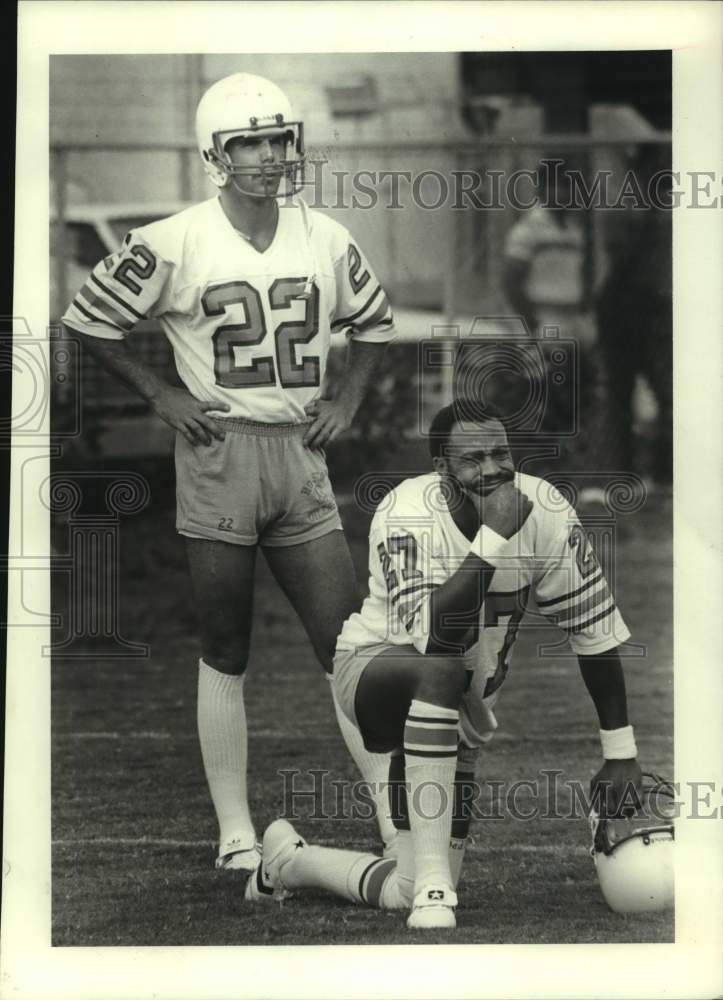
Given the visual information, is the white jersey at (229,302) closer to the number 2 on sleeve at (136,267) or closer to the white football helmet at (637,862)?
the number 2 on sleeve at (136,267)

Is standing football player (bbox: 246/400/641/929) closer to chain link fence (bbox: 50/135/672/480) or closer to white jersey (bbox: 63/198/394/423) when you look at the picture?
white jersey (bbox: 63/198/394/423)

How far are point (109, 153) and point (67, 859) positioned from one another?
200 cm

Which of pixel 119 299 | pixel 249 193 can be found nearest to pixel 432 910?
pixel 119 299

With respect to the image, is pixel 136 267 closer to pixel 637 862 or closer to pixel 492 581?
pixel 492 581

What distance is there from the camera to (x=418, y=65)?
5.13m

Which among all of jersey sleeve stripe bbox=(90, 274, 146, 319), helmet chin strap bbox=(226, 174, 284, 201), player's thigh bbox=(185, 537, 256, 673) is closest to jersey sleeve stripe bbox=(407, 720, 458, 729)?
player's thigh bbox=(185, 537, 256, 673)

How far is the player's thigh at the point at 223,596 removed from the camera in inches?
163

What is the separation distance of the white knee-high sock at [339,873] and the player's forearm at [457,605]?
52cm

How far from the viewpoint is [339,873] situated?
13.0 ft

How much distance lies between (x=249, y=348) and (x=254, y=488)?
0.33 m

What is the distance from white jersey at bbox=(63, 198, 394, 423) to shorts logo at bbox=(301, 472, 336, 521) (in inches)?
6.2

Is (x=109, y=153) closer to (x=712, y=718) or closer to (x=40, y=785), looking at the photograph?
(x=40, y=785)

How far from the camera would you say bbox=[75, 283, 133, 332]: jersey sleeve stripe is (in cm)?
400
